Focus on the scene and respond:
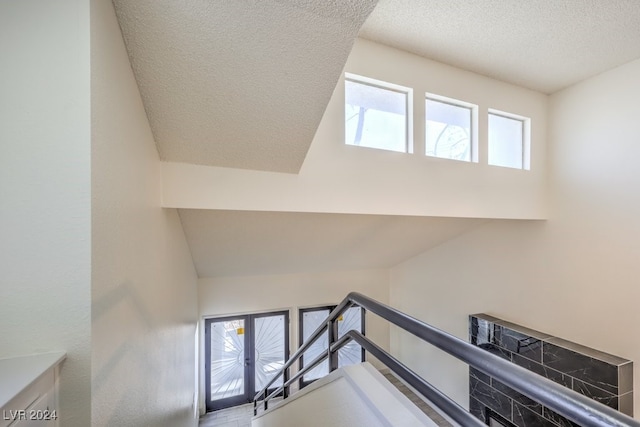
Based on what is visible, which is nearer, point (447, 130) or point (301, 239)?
point (447, 130)

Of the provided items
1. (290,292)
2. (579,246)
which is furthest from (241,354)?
(579,246)

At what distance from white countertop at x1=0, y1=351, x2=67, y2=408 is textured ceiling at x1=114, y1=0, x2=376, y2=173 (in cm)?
104

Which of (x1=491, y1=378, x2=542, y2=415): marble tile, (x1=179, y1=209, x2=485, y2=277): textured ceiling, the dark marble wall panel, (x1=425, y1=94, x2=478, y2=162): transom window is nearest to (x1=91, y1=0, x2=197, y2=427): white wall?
(x1=179, y1=209, x2=485, y2=277): textured ceiling

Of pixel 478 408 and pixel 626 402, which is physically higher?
pixel 626 402

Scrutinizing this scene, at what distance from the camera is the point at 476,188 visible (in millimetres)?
2680

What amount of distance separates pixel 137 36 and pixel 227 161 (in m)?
0.78

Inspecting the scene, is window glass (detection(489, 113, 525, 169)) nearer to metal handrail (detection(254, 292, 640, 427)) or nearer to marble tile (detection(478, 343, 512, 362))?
marble tile (detection(478, 343, 512, 362))

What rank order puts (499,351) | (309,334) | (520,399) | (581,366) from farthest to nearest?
(309,334) < (499,351) < (520,399) < (581,366)

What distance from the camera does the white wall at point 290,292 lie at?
4.08 m

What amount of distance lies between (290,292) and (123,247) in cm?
372

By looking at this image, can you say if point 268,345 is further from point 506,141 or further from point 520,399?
point 506,141

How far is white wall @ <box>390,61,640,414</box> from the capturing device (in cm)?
238

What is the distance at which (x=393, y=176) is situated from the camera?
2.31 meters

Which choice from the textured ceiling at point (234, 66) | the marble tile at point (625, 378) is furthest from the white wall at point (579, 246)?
the textured ceiling at point (234, 66)
